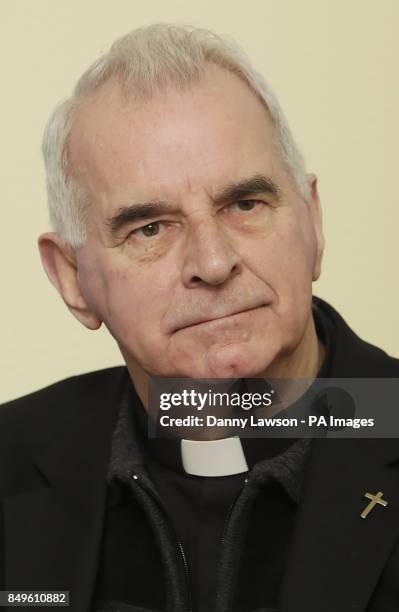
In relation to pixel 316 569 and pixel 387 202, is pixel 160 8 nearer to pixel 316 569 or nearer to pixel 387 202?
pixel 387 202

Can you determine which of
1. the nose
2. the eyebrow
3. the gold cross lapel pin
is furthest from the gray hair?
the gold cross lapel pin

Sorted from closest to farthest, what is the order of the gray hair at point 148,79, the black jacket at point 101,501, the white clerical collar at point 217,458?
the black jacket at point 101,501 < the gray hair at point 148,79 < the white clerical collar at point 217,458

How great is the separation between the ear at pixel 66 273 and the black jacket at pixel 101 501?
0.91 feet

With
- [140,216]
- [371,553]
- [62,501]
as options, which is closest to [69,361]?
[62,501]

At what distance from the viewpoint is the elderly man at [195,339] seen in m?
3.15

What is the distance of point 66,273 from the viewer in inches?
142

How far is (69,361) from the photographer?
4805mm

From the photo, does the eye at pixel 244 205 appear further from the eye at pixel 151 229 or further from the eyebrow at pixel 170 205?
the eye at pixel 151 229

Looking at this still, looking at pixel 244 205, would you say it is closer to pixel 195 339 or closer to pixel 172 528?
pixel 195 339

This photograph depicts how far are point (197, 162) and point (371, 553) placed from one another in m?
0.93

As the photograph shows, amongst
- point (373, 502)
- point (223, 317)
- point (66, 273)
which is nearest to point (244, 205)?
point (223, 317)

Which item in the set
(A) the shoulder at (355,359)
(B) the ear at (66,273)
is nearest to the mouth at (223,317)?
(A) the shoulder at (355,359)

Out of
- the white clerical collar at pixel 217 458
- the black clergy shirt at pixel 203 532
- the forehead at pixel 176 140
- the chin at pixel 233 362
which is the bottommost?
the black clergy shirt at pixel 203 532

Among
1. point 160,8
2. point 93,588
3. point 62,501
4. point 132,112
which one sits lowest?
point 93,588
